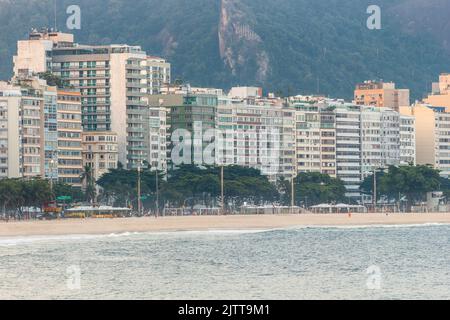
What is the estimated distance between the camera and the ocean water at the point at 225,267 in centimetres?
9269

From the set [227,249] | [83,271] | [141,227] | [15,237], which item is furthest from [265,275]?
[141,227]

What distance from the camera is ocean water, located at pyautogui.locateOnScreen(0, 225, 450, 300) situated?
92688 millimetres

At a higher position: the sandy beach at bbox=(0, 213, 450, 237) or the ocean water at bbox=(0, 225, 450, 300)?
the sandy beach at bbox=(0, 213, 450, 237)

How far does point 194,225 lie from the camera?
184m

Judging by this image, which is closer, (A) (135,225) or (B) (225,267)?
(B) (225,267)

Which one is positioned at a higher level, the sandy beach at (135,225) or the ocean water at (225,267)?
the sandy beach at (135,225)

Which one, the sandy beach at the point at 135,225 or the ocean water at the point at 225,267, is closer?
the ocean water at the point at 225,267

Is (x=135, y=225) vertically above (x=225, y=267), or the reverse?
(x=135, y=225)

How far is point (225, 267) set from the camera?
113 metres

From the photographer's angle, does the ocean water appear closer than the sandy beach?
Yes

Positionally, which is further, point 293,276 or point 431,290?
point 293,276
